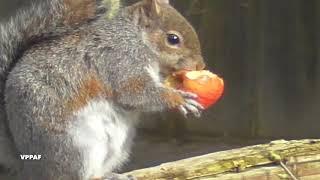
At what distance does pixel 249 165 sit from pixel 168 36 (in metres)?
0.47

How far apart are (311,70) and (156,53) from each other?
2123 millimetres

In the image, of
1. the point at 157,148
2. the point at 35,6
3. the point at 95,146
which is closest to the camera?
the point at 95,146

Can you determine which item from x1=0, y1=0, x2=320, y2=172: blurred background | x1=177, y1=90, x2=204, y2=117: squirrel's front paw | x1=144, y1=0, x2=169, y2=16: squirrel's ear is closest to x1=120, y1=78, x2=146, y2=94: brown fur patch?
x1=177, y1=90, x2=204, y2=117: squirrel's front paw

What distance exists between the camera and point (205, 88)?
2428 mm

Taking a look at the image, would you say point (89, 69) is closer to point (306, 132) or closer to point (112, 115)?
point (112, 115)

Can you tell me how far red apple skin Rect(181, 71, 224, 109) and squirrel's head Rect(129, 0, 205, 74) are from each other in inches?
2.7

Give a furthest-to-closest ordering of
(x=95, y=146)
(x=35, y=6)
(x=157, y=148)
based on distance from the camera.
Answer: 1. (x=157, y=148)
2. (x=35, y=6)
3. (x=95, y=146)

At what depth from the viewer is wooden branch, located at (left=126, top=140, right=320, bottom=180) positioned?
7.48 ft

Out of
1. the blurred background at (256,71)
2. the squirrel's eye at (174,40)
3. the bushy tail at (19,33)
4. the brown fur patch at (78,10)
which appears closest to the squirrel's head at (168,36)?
the squirrel's eye at (174,40)

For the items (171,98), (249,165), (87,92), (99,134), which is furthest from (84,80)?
(249,165)

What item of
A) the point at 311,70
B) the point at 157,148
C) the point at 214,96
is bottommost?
the point at 157,148

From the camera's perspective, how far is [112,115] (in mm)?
2412

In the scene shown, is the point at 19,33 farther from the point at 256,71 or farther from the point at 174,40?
the point at 256,71

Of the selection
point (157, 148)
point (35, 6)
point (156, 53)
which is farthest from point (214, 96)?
point (157, 148)
